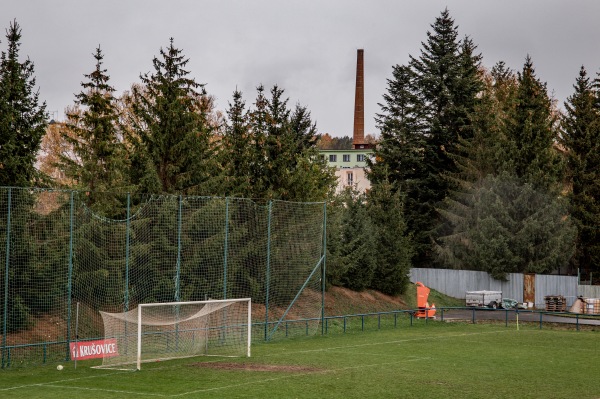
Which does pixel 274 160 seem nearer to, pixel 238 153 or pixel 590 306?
pixel 238 153

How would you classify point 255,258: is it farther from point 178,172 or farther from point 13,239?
point 13,239

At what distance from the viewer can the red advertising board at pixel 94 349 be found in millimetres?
23875

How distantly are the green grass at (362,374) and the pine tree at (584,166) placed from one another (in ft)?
95.1

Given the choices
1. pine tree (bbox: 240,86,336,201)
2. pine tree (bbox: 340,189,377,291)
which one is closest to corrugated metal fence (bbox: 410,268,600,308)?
pine tree (bbox: 340,189,377,291)

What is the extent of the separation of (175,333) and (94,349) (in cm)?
306

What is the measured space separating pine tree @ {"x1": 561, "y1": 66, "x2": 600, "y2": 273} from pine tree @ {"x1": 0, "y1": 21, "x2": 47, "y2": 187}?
40.5 metres

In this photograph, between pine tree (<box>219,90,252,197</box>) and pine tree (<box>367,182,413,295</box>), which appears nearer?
pine tree (<box>219,90,252,197</box>)

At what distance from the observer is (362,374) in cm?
2245


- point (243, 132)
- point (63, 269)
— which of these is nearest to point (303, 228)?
point (243, 132)

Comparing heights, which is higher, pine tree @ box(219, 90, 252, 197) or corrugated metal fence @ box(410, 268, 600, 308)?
pine tree @ box(219, 90, 252, 197)

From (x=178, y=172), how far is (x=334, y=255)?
1200cm

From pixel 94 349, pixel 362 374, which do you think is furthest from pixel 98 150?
pixel 362 374

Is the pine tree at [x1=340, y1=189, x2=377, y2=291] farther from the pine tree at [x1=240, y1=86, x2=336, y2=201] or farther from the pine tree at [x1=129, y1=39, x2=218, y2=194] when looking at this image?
the pine tree at [x1=129, y1=39, x2=218, y2=194]

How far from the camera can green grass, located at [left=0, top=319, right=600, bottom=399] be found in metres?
19.1
